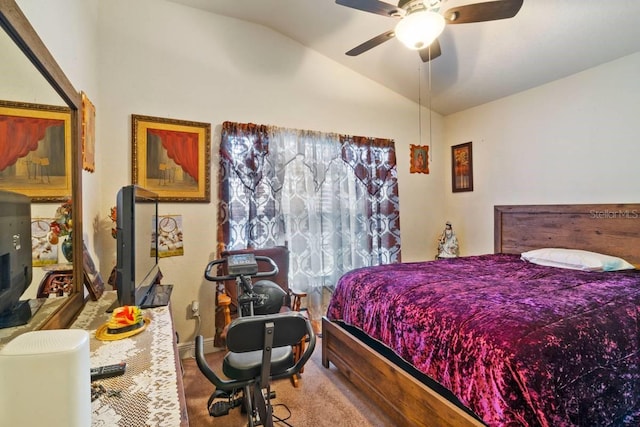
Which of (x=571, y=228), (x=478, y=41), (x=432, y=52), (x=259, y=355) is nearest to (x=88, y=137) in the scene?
(x=259, y=355)

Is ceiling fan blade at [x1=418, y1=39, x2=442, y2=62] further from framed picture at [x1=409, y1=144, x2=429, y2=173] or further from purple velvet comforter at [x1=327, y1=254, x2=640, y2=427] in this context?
framed picture at [x1=409, y1=144, x2=429, y2=173]

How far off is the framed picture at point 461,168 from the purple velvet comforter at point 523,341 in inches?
79.6

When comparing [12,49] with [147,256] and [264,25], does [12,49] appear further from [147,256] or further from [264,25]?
[264,25]

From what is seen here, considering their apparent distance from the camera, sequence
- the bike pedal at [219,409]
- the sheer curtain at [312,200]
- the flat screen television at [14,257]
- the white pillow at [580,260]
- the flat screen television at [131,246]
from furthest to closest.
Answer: the sheer curtain at [312,200] → the white pillow at [580,260] → the bike pedal at [219,409] → the flat screen television at [131,246] → the flat screen television at [14,257]

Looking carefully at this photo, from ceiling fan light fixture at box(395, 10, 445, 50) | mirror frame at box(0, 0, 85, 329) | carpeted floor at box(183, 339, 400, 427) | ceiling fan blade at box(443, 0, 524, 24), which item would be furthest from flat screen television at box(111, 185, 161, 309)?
ceiling fan blade at box(443, 0, 524, 24)

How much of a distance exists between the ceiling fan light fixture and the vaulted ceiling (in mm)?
860

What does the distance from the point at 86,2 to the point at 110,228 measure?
162 centimetres

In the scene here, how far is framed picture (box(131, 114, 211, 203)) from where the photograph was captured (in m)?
2.61

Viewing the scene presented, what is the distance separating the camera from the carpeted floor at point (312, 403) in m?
1.92

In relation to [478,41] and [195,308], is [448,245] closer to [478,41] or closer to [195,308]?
[478,41]

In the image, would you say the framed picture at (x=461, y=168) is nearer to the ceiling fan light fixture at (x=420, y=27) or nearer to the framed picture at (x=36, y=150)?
the ceiling fan light fixture at (x=420, y=27)

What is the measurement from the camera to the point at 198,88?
9.31 ft

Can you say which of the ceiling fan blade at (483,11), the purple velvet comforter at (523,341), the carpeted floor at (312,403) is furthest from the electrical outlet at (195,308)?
the ceiling fan blade at (483,11)

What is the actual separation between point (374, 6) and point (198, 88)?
177 centimetres
